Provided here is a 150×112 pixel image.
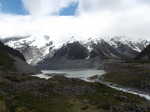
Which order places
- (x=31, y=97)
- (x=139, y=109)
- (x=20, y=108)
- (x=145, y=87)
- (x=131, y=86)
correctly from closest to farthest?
(x=20, y=108)
(x=139, y=109)
(x=31, y=97)
(x=145, y=87)
(x=131, y=86)

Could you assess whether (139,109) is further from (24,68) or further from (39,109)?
(24,68)

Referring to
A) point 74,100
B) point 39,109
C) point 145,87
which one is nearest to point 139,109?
point 74,100

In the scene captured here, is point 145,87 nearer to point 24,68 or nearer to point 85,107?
point 85,107

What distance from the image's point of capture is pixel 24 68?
19925 centimetres

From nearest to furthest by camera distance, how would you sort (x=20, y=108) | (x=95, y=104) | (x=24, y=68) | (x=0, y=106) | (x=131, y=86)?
(x=0, y=106), (x=20, y=108), (x=95, y=104), (x=131, y=86), (x=24, y=68)

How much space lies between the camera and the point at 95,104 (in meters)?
53.8

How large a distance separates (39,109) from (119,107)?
51.1 feet

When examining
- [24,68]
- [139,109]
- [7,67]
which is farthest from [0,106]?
[24,68]

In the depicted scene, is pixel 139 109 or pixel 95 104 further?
pixel 95 104

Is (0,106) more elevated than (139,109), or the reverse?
(0,106)

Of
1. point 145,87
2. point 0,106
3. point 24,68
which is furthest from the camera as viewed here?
point 24,68

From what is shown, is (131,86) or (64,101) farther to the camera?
(131,86)

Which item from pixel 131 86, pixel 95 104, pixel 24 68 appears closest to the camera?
pixel 95 104

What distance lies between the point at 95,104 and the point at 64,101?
6.80 meters
